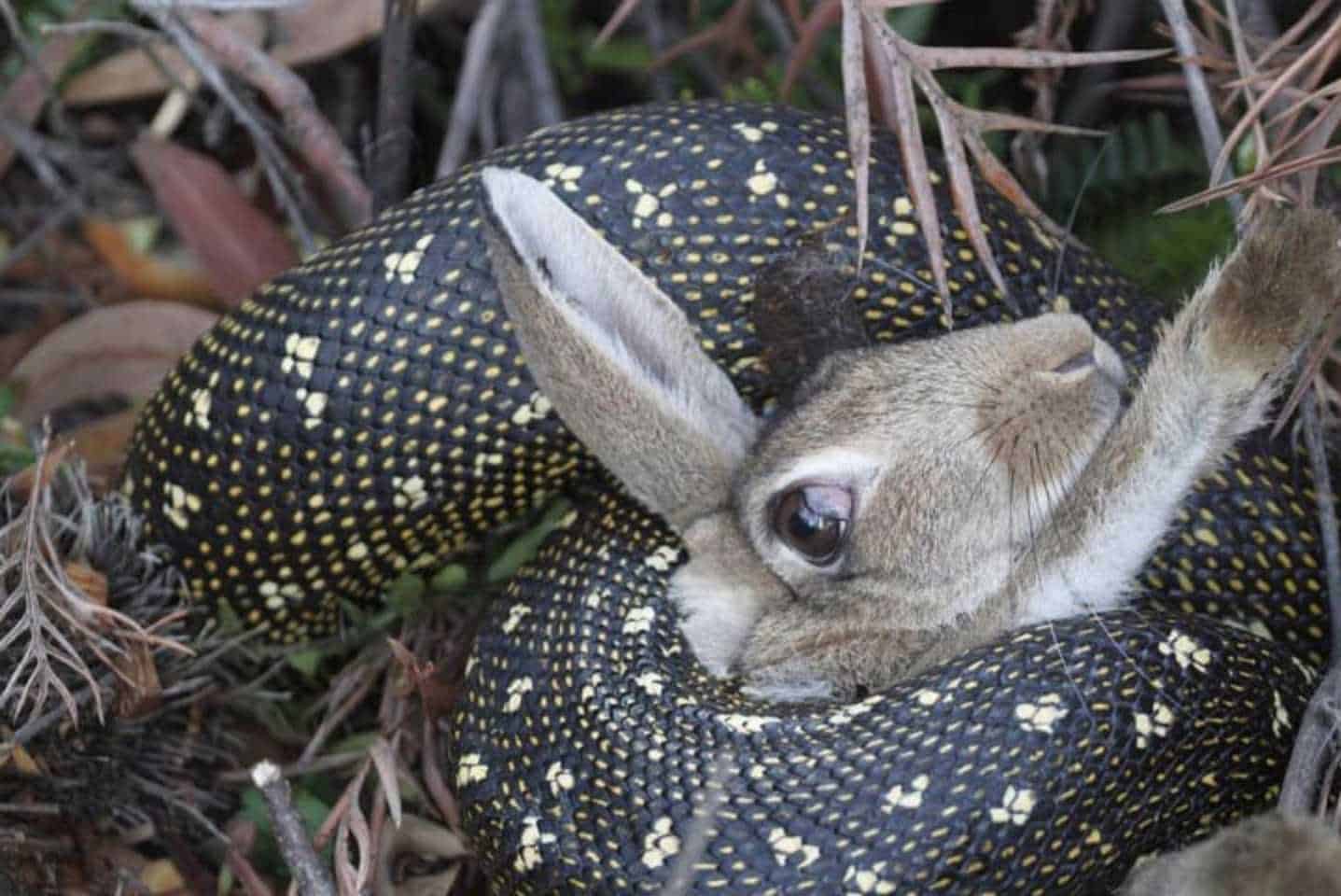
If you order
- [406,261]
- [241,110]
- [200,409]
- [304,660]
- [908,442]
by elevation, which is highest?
[241,110]

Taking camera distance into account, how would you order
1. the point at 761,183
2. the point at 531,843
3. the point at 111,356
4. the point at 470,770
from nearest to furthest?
the point at 531,843 → the point at 470,770 → the point at 761,183 → the point at 111,356

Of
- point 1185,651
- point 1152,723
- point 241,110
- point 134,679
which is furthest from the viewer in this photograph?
point 241,110

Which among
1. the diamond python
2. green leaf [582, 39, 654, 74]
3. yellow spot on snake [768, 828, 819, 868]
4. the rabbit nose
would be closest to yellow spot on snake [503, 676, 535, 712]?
the diamond python

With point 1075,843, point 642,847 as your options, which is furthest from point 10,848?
point 1075,843

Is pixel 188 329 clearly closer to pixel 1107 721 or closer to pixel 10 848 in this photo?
pixel 10 848

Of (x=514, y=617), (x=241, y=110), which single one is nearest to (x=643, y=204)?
(x=514, y=617)

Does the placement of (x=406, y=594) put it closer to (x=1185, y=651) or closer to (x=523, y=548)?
(x=523, y=548)

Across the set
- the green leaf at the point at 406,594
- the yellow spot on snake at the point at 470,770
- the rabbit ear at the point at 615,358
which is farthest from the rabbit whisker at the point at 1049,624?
the green leaf at the point at 406,594
